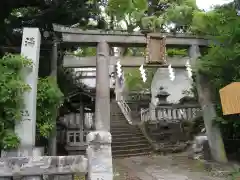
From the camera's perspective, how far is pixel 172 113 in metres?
15.9

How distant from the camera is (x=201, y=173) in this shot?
7.73 metres

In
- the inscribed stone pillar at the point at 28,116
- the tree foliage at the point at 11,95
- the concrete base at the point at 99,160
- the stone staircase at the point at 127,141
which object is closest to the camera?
the concrete base at the point at 99,160

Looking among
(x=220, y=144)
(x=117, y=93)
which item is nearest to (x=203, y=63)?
(x=220, y=144)

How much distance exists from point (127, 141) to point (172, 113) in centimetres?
408

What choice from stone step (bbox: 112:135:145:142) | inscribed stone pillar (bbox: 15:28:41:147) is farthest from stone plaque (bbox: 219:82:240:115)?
stone step (bbox: 112:135:145:142)

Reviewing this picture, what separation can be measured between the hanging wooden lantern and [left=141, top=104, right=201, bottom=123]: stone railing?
20.1ft

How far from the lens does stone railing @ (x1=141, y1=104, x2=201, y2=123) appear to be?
15.4 m

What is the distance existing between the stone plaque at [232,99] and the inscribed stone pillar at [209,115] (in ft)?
18.7

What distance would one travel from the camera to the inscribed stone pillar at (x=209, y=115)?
9.43 m

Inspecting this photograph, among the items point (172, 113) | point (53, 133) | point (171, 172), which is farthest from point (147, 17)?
point (172, 113)

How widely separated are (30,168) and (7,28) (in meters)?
9.00

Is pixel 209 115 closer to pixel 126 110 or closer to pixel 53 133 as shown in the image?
pixel 53 133

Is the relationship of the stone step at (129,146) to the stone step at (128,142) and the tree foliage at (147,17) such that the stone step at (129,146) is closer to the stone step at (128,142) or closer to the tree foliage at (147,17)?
the stone step at (128,142)

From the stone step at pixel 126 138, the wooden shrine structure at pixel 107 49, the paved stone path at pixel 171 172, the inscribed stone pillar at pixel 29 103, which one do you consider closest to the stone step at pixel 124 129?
the stone step at pixel 126 138
